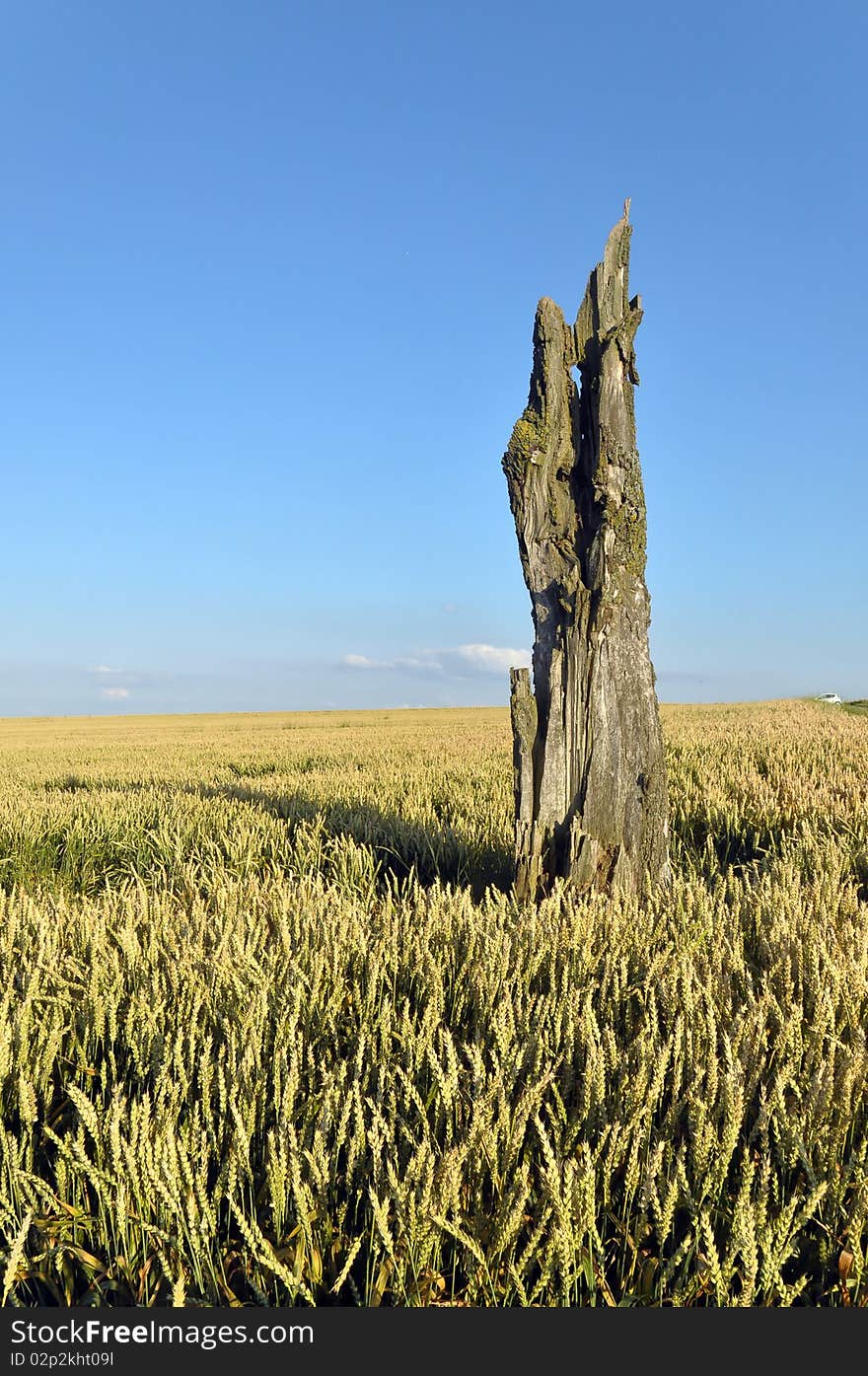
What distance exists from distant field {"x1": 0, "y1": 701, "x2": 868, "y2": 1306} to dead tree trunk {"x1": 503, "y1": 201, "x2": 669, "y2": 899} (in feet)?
1.58

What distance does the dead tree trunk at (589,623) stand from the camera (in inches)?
179

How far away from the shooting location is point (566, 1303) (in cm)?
163

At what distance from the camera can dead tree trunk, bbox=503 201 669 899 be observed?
454 centimetres

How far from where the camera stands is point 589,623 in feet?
14.9

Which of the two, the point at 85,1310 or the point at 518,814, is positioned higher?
the point at 518,814

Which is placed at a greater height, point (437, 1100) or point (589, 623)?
point (589, 623)

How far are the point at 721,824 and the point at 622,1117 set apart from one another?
16.3ft

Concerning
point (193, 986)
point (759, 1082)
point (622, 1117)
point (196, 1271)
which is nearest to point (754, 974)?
point (759, 1082)

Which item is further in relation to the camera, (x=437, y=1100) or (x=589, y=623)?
(x=589, y=623)

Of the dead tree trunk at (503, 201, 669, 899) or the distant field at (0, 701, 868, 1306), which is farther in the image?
the dead tree trunk at (503, 201, 669, 899)

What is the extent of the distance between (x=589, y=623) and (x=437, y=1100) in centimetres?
296

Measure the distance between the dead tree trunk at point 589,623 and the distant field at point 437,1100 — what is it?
48cm

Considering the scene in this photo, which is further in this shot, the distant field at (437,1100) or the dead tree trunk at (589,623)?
the dead tree trunk at (589,623)

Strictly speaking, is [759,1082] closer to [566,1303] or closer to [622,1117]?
[622,1117]
